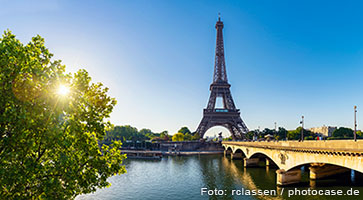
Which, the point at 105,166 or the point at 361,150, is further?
the point at 361,150

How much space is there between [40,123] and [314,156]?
26321 mm

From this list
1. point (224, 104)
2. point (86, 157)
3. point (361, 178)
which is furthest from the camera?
point (224, 104)

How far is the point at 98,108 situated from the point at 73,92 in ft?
5.08

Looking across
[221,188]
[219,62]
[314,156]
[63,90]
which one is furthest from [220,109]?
[63,90]

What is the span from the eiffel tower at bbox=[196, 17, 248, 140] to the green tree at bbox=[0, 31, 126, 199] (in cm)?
9153

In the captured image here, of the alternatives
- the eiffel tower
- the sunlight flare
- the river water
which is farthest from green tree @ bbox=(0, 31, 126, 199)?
the eiffel tower

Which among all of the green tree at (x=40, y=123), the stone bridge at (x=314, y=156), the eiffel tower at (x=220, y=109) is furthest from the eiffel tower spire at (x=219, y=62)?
the green tree at (x=40, y=123)

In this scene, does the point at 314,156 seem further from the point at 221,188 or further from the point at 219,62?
the point at 219,62

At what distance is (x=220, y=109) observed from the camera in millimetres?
104000

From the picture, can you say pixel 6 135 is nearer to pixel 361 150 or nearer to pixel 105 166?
pixel 105 166

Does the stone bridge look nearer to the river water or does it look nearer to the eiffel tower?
the river water

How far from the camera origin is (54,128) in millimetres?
8539

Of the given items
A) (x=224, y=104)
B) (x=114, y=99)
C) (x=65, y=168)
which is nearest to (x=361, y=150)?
(x=114, y=99)

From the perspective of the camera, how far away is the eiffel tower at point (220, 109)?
102 m
